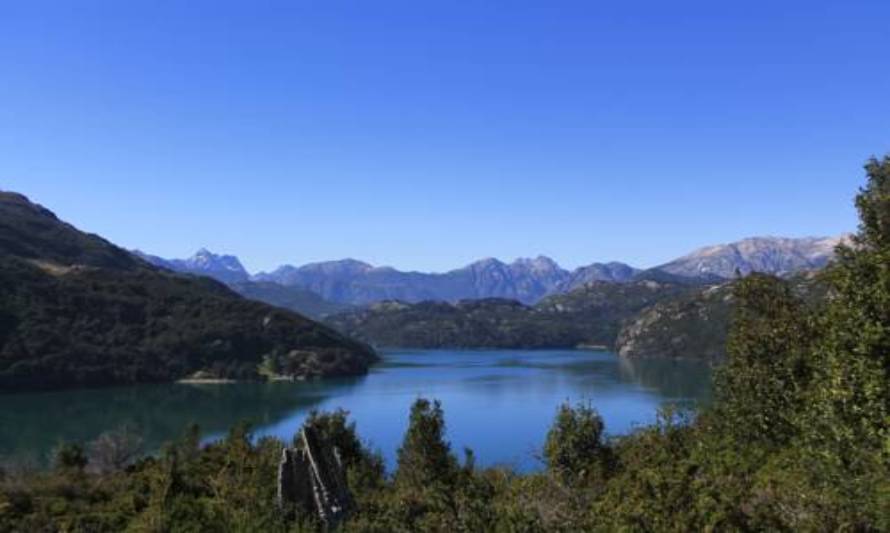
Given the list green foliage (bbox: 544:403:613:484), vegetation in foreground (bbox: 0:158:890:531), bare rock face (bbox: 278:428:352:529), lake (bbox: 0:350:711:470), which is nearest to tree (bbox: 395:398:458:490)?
vegetation in foreground (bbox: 0:158:890:531)

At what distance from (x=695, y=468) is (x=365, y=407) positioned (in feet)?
387

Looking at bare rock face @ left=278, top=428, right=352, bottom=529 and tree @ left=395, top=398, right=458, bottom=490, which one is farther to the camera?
tree @ left=395, top=398, right=458, bottom=490

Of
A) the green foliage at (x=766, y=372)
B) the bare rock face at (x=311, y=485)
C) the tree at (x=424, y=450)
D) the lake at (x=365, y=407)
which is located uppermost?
the green foliage at (x=766, y=372)

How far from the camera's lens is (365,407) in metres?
131

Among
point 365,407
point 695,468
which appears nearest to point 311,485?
point 695,468

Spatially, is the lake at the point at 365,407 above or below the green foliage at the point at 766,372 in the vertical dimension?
below

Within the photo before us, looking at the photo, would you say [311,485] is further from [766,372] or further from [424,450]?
[766,372]

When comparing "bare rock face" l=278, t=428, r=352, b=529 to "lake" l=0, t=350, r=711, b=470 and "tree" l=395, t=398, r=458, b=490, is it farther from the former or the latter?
"lake" l=0, t=350, r=711, b=470

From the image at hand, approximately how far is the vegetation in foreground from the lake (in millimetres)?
37341

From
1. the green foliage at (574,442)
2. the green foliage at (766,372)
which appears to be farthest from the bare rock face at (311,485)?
the green foliage at (766,372)

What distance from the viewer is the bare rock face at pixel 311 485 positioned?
1959 cm

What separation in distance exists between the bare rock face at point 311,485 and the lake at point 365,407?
5109cm

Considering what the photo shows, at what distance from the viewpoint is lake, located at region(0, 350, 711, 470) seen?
96312 mm

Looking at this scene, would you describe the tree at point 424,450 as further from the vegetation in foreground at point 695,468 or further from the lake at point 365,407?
the lake at point 365,407
